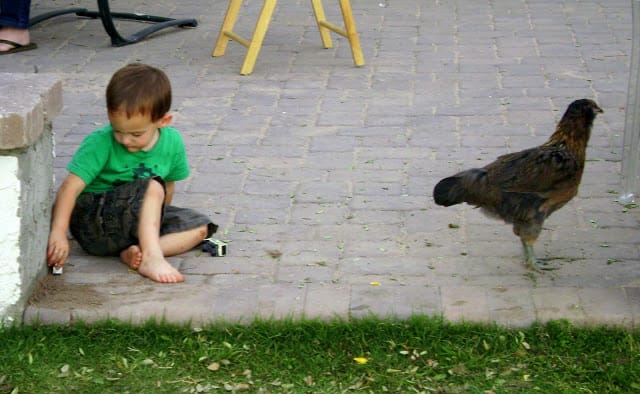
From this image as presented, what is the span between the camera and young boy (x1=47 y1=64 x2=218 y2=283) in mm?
4508

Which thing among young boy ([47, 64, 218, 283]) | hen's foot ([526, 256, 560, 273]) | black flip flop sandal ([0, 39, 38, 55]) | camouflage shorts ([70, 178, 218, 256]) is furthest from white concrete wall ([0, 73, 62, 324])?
black flip flop sandal ([0, 39, 38, 55])

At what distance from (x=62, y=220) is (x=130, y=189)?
321mm

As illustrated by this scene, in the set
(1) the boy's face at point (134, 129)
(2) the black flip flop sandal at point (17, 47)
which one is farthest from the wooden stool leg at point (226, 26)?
(1) the boy's face at point (134, 129)

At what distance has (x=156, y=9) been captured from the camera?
9.84m

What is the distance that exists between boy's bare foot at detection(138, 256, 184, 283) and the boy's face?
1.64 ft

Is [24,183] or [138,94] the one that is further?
[138,94]

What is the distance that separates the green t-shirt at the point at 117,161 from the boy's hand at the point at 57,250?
265 millimetres

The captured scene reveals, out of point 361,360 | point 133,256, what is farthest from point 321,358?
point 133,256

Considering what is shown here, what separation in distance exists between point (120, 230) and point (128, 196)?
6.2 inches

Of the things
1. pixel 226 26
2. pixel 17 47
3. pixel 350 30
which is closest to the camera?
pixel 350 30

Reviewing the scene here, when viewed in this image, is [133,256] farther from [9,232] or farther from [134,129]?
[9,232]

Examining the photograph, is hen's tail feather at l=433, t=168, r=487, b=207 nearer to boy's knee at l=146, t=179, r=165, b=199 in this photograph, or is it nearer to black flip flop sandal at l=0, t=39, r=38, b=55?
boy's knee at l=146, t=179, r=165, b=199

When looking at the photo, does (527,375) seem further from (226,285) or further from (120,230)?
(120,230)

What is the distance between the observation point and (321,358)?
156 inches
